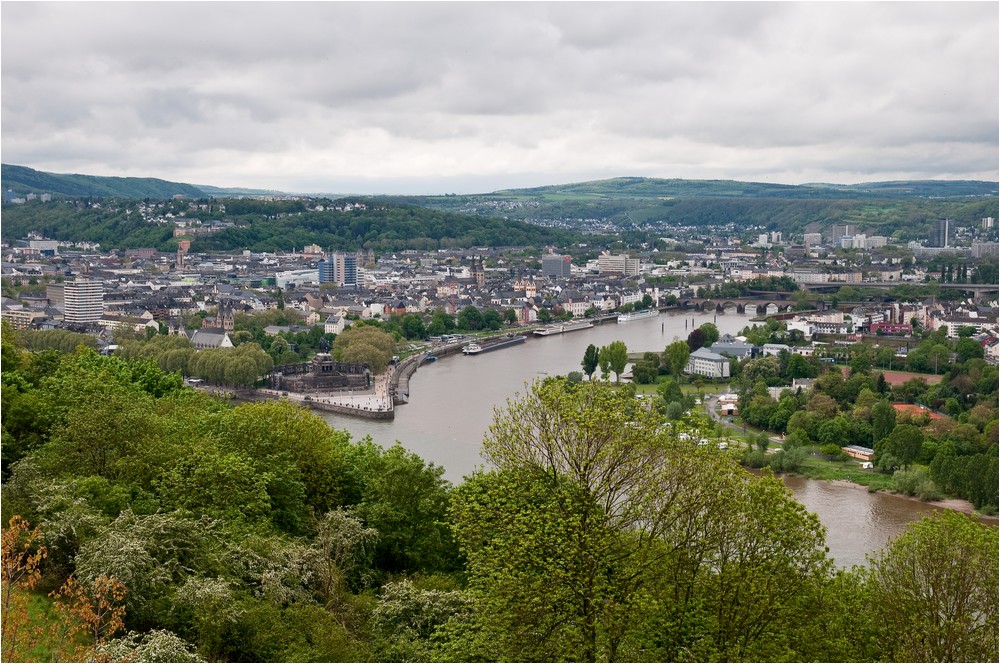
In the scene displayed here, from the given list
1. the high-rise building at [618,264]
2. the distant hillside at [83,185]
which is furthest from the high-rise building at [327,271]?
the distant hillside at [83,185]

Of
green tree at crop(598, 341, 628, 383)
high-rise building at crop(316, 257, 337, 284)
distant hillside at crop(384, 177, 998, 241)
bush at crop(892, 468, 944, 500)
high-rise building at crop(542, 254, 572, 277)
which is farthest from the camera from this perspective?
distant hillside at crop(384, 177, 998, 241)

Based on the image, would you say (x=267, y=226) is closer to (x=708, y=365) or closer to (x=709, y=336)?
(x=709, y=336)

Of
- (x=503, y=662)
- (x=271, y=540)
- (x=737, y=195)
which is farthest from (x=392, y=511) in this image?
(x=737, y=195)

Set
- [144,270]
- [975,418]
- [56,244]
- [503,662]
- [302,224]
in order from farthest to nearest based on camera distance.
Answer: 1. [302,224]
2. [56,244]
3. [144,270]
4. [975,418]
5. [503,662]

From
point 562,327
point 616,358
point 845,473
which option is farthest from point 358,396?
point 562,327

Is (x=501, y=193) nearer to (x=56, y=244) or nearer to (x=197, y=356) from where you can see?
(x=56, y=244)

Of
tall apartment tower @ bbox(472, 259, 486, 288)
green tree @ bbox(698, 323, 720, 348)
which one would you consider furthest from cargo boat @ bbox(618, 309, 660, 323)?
green tree @ bbox(698, 323, 720, 348)

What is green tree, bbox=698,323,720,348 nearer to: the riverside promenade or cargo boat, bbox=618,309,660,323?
the riverside promenade
